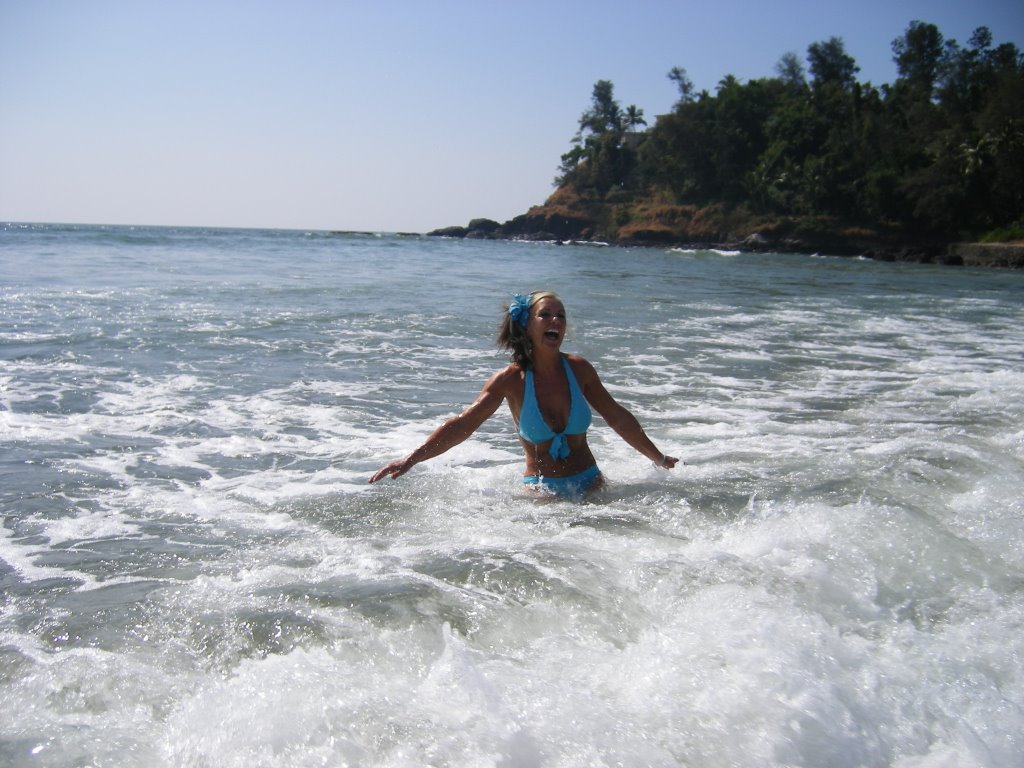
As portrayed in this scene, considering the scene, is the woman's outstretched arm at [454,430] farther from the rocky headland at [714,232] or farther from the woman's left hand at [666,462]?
the rocky headland at [714,232]

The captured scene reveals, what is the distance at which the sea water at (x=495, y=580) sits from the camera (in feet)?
7.01

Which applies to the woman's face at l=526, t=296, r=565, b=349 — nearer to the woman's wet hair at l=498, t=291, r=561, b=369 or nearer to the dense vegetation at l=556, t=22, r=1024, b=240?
the woman's wet hair at l=498, t=291, r=561, b=369

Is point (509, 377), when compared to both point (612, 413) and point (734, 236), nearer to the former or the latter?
point (612, 413)

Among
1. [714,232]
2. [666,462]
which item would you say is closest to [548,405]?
[666,462]

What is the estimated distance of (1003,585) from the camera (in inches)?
118

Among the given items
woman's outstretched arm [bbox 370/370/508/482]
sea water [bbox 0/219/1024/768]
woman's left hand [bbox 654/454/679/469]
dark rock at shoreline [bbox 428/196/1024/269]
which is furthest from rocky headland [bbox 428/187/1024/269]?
woman's outstretched arm [bbox 370/370/508/482]

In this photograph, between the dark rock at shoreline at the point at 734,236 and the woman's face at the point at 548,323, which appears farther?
the dark rock at shoreline at the point at 734,236

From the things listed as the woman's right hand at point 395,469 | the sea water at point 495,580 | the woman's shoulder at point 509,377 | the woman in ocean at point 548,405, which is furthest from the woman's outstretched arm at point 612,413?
the woman's right hand at point 395,469

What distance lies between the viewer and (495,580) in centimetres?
308

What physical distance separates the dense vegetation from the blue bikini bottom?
54850mm

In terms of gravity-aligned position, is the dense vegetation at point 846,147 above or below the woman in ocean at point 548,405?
above

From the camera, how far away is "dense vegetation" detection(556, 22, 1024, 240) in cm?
5434

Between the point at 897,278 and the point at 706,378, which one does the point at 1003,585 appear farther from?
the point at 897,278

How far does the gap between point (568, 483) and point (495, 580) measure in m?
1.27
